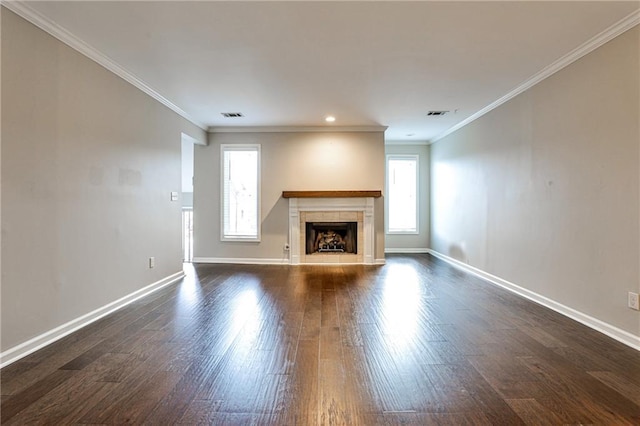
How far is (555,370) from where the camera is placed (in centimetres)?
208

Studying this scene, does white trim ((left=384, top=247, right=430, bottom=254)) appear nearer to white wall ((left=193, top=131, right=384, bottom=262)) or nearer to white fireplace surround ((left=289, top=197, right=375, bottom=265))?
white fireplace surround ((left=289, top=197, right=375, bottom=265))

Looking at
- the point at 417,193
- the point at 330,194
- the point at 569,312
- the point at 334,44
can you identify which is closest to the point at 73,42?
the point at 334,44

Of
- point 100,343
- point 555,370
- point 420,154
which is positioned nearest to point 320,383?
point 555,370

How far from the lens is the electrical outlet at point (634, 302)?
8.00 feet

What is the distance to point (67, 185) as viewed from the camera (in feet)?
8.98

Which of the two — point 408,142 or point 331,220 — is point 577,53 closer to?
point 331,220

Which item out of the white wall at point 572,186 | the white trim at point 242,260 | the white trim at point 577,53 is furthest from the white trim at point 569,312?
the white trim at point 242,260

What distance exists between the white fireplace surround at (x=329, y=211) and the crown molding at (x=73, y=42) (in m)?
2.85

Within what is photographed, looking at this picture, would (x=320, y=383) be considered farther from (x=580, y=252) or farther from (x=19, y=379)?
(x=580, y=252)

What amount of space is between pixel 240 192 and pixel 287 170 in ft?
3.26

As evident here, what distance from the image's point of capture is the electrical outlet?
2.44 meters

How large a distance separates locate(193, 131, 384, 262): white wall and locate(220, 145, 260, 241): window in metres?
→ 0.15

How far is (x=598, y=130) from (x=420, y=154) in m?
4.71

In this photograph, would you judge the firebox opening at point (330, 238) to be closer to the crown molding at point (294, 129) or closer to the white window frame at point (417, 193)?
the white window frame at point (417, 193)
